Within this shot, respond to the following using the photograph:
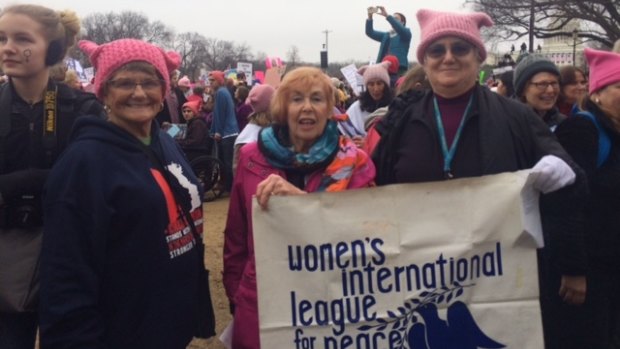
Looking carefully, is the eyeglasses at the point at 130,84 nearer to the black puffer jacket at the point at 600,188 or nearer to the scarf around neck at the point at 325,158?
the scarf around neck at the point at 325,158

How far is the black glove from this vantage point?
2355 millimetres

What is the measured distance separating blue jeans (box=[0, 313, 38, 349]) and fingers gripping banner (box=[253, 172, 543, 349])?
969 mm

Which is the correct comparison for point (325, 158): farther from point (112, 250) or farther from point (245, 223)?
point (112, 250)

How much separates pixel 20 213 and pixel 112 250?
0.52 metres

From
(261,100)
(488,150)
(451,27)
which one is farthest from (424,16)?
(261,100)

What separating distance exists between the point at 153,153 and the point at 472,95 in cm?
132

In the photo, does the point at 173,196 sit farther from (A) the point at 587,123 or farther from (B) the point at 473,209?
(A) the point at 587,123

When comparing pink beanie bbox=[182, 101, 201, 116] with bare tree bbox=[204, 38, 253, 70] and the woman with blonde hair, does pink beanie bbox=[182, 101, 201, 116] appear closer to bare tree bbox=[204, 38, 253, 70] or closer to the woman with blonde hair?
the woman with blonde hair

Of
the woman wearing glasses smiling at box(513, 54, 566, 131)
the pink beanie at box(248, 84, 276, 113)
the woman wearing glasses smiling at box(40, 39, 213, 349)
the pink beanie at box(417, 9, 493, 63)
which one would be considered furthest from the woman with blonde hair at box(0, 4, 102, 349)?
the pink beanie at box(248, 84, 276, 113)

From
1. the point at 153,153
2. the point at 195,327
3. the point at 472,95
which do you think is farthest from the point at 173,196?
the point at 472,95

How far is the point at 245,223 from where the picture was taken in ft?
9.02

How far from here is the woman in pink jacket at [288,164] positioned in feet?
8.50

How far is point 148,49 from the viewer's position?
7.80 feet

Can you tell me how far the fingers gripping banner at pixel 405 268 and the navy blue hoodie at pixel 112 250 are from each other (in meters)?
0.33
